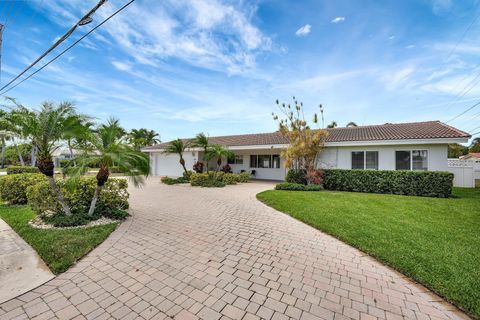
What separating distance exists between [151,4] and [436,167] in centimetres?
1556

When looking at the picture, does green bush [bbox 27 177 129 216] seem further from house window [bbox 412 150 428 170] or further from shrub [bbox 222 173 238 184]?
house window [bbox 412 150 428 170]

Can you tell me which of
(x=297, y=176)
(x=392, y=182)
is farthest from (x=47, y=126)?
(x=392, y=182)

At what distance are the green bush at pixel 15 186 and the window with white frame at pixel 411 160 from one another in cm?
1763

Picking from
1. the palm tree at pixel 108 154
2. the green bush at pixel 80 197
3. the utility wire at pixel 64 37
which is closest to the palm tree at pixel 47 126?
the palm tree at pixel 108 154

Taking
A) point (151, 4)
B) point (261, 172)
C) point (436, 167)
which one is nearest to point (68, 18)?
point (151, 4)

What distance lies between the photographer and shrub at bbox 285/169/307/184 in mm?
14250

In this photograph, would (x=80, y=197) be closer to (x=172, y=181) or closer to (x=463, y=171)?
(x=172, y=181)

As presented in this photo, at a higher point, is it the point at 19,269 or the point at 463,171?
the point at 463,171

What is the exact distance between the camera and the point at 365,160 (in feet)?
45.2

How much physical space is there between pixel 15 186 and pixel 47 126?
528 centimetres

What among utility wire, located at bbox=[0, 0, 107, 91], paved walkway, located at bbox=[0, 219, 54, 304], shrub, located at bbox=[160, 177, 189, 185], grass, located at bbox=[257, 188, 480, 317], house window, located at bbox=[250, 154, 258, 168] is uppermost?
utility wire, located at bbox=[0, 0, 107, 91]

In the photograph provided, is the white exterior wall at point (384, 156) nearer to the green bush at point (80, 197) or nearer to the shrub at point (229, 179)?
the shrub at point (229, 179)

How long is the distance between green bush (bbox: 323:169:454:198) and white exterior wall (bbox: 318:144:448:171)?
4.77 feet

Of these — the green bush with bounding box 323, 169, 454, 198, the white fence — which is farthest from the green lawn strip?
the white fence
